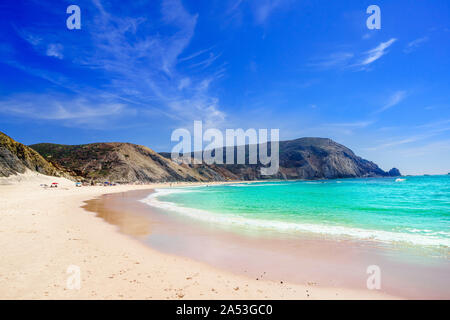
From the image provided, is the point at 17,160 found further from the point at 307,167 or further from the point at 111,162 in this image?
the point at 307,167

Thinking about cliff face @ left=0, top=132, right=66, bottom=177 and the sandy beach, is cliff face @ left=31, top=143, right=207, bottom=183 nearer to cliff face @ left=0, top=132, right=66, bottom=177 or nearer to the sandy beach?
cliff face @ left=0, top=132, right=66, bottom=177

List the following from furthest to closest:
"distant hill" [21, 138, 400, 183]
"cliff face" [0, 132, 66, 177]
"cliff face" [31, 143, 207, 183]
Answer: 1. "distant hill" [21, 138, 400, 183]
2. "cliff face" [31, 143, 207, 183]
3. "cliff face" [0, 132, 66, 177]

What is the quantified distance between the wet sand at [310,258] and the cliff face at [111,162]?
84359 millimetres

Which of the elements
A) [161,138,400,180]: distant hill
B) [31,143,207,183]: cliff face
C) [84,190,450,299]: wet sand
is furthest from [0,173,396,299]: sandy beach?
[161,138,400,180]: distant hill

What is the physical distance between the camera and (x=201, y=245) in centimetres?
939

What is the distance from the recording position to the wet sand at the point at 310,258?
5.81 m

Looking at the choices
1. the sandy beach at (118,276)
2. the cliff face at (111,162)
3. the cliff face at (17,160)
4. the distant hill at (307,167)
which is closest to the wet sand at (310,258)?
the sandy beach at (118,276)

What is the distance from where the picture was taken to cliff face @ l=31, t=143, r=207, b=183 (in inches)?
3556

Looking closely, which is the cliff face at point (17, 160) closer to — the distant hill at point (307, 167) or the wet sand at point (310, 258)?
the wet sand at point (310, 258)

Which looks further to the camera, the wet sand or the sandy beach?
the wet sand

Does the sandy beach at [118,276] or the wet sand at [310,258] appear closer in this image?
the sandy beach at [118,276]

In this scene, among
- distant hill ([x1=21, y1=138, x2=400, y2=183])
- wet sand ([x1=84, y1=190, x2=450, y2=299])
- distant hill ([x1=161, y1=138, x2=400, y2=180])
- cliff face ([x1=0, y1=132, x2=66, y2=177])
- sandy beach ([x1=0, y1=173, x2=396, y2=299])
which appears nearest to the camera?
sandy beach ([x1=0, y1=173, x2=396, y2=299])
